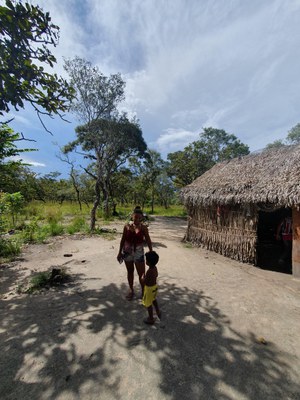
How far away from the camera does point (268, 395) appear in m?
2.29

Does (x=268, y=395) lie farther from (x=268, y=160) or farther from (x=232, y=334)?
(x=268, y=160)

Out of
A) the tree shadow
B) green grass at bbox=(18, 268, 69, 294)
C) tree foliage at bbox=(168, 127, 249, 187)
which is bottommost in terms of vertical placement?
the tree shadow

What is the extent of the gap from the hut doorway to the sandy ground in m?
1.46

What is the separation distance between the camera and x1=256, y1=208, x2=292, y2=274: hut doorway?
22.7 feet

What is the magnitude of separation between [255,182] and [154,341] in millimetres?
5806

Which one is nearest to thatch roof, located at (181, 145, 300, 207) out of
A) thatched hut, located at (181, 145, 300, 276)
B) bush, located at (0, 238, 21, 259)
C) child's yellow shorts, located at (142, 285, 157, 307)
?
thatched hut, located at (181, 145, 300, 276)

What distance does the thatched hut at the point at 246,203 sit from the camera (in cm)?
603

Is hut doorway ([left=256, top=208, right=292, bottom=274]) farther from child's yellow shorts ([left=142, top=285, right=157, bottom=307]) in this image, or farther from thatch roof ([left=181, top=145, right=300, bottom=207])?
child's yellow shorts ([left=142, top=285, right=157, bottom=307])

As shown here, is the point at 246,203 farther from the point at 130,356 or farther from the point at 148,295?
the point at 130,356

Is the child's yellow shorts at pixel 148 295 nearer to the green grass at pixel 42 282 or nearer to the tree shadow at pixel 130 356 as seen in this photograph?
the tree shadow at pixel 130 356

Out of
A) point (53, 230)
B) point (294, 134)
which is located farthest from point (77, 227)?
point (294, 134)

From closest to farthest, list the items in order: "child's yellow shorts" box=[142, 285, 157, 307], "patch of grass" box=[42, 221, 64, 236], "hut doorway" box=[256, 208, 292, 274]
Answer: "child's yellow shorts" box=[142, 285, 157, 307]
"hut doorway" box=[256, 208, 292, 274]
"patch of grass" box=[42, 221, 64, 236]

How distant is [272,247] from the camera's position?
9.41 meters

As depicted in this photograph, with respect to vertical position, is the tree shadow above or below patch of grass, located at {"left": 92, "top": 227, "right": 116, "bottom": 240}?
below
